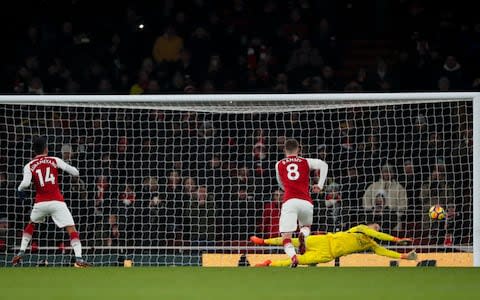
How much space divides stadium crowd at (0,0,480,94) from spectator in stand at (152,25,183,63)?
0.02 metres

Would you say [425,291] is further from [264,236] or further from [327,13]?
[327,13]

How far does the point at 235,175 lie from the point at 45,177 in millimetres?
3012

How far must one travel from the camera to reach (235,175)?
47.9 feet

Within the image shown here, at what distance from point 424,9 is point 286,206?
752 cm

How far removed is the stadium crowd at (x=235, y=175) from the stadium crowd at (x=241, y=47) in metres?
Result: 1.72

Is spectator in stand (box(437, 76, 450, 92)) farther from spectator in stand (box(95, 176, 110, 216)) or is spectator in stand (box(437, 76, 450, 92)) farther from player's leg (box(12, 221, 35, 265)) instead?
player's leg (box(12, 221, 35, 265))

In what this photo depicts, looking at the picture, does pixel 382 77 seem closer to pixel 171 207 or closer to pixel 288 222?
pixel 171 207

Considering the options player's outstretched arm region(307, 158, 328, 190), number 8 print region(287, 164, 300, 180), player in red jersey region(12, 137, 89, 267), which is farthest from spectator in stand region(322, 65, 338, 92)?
player in red jersey region(12, 137, 89, 267)

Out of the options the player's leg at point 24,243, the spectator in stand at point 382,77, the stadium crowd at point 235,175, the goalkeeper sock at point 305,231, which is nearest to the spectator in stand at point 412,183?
the stadium crowd at point 235,175

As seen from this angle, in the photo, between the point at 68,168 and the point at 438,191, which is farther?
the point at 438,191

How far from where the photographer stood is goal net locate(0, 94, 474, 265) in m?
14.0

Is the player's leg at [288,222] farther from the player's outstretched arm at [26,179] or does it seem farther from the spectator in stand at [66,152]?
the spectator in stand at [66,152]

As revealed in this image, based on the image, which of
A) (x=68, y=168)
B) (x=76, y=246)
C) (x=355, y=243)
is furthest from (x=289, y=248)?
(x=68, y=168)

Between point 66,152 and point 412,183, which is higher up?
point 66,152
